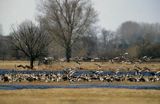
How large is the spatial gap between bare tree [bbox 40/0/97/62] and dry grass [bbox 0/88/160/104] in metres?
45.4

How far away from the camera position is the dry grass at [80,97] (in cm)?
2455

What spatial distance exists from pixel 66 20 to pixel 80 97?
49.8 meters

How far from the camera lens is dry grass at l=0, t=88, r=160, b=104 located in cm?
2455

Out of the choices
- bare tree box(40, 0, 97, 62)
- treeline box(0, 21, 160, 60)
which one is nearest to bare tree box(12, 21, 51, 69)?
treeline box(0, 21, 160, 60)

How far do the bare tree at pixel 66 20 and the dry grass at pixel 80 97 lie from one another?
45.4 metres

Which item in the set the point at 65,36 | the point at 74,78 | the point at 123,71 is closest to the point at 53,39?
the point at 65,36

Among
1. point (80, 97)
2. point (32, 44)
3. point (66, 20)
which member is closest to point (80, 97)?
point (80, 97)

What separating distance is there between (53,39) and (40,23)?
4021 mm

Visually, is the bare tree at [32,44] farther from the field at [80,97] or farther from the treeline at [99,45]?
A: the field at [80,97]

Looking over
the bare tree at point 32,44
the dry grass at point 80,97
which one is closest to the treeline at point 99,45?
the bare tree at point 32,44

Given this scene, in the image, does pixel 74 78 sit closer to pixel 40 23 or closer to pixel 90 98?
pixel 90 98

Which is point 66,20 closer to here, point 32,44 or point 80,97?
point 32,44

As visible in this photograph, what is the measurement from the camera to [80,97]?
26312mm

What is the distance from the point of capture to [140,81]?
37.9 metres
